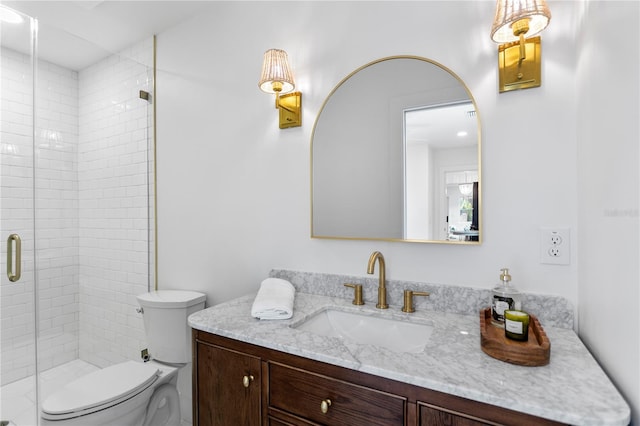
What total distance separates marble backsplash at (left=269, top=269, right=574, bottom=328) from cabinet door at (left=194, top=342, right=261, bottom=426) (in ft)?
1.71

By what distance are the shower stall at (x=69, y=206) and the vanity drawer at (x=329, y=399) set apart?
159 centimetres

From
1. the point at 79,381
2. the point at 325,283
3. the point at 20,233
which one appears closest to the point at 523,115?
A: the point at 325,283

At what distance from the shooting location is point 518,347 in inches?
31.6

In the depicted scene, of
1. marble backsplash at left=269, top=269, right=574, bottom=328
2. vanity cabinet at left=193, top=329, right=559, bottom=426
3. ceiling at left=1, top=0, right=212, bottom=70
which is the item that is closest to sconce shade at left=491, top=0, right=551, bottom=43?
marble backsplash at left=269, top=269, right=574, bottom=328

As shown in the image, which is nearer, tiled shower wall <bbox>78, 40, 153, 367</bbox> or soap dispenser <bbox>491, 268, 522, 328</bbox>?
soap dispenser <bbox>491, 268, 522, 328</bbox>

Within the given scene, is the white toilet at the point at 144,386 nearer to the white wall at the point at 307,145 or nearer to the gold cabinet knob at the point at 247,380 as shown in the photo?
the white wall at the point at 307,145

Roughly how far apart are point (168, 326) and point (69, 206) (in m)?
1.02

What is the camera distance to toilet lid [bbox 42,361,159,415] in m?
1.32

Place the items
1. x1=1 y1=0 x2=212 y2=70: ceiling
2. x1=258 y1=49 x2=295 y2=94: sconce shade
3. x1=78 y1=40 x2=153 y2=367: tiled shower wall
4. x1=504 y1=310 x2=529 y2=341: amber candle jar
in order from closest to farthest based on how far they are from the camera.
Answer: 1. x1=504 y1=310 x2=529 y2=341: amber candle jar
2. x1=258 y1=49 x2=295 y2=94: sconce shade
3. x1=1 y1=0 x2=212 y2=70: ceiling
4. x1=78 y1=40 x2=153 y2=367: tiled shower wall

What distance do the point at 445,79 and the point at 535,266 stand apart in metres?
0.79

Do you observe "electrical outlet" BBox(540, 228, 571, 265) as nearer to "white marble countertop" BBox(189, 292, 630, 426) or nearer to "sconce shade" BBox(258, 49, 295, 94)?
"white marble countertop" BBox(189, 292, 630, 426)

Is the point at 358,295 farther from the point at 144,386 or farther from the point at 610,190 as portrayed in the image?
the point at 144,386

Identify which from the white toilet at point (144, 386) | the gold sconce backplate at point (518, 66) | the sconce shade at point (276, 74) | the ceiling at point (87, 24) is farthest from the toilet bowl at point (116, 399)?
the gold sconce backplate at point (518, 66)

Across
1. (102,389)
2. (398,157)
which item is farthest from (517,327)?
(102,389)
